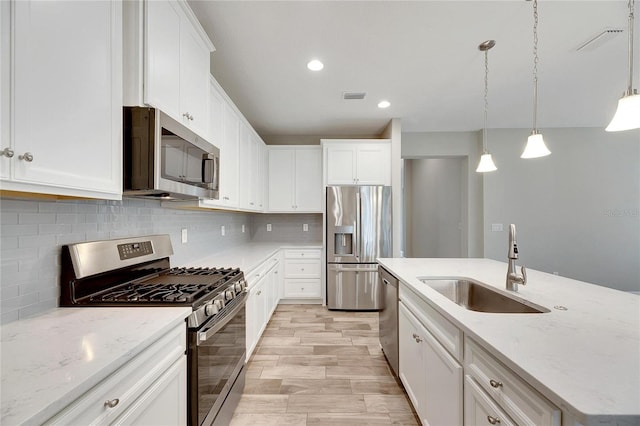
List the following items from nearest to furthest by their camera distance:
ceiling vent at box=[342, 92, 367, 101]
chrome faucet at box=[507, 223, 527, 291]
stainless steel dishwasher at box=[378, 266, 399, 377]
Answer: chrome faucet at box=[507, 223, 527, 291] → stainless steel dishwasher at box=[378, 266, 399, 377] → ceiling vent at box=[342, 92, 367, 101]

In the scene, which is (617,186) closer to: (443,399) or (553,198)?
(553,198)

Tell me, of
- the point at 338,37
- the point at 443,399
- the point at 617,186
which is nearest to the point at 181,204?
the point at 338,37

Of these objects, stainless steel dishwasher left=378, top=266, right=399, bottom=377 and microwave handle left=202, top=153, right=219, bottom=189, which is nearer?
microwave handle left=202, top=153, right=219, bottom=189

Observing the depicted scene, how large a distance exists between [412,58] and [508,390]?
99.8 inches

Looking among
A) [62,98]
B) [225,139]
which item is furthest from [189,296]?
[225,139]

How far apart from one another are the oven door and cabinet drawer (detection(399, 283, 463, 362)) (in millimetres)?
1115

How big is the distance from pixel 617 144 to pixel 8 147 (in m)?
6.94

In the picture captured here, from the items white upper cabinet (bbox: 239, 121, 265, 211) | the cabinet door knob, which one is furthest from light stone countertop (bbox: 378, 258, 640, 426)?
white upper cabinet (bbox: 239, 121, 265, 211)

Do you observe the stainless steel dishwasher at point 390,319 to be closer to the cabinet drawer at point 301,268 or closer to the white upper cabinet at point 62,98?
the cabinet drawer at point 301,268

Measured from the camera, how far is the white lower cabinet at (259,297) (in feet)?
7.72

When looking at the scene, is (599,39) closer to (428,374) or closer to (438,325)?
(438,325)

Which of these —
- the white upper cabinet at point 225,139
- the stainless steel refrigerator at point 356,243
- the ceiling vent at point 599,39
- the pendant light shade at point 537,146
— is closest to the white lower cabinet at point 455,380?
the pendant light shade at point 537,146

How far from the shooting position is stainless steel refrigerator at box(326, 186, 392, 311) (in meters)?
3.85

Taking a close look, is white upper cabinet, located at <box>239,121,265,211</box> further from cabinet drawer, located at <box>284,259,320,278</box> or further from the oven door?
the oven door
